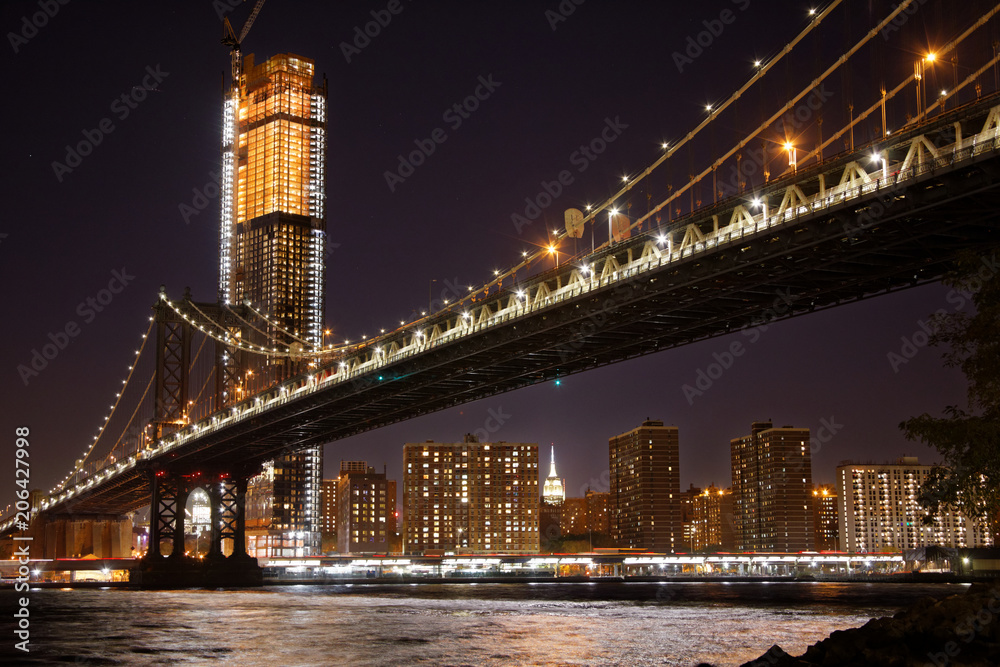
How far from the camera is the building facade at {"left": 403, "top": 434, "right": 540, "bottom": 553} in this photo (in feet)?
639

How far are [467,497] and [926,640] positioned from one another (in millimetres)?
177787

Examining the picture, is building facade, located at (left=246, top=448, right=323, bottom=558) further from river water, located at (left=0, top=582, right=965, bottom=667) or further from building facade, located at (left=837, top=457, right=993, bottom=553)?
river water, located at (left=0, top=582, right=965, bottom=667)

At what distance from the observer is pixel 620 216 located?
5297 cm

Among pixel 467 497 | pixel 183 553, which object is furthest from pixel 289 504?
pixel 183 553

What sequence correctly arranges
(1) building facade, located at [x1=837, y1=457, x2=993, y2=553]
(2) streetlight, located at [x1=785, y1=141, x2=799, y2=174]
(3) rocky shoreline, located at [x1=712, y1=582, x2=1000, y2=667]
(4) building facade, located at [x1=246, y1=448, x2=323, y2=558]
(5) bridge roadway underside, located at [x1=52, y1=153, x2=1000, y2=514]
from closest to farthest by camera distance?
(3) rocky shoreline, located at [x1=712, y1=582, x2=1000, y2=667]
(5) bridge roadway underside, located at [x1=52, y1=153, x2=1000, y2=514]
(2) streetlight, located at [x1=785, y1=141, x2=799, y2=174]
(4) building facade, located at [x1=246, y1=448, x2=323, y2=558]
(1) building facade, located at [x1=837, y1=457, x2=993, y2=553]

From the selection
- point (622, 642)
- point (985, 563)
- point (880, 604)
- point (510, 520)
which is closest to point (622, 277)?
point (622, 642)

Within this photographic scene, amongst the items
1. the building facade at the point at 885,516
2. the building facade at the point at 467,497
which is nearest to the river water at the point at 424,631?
the building facade at the point at 467,497

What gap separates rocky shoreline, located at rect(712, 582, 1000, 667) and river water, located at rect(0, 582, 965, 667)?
21.3ft

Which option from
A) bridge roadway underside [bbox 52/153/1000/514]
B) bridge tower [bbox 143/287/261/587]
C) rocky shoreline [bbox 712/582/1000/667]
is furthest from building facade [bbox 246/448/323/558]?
rocky shoreline [bbox 712/582/1000/667]

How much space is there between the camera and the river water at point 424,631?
3170 cm

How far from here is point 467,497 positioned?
19725 cm

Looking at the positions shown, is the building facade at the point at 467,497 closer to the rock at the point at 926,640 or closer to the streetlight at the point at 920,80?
the streetlight at the point at 920,80

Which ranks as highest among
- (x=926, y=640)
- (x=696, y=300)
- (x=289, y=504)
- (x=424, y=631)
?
(x=696, y=300)

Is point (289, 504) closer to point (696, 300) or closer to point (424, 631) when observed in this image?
point (424, 631)
